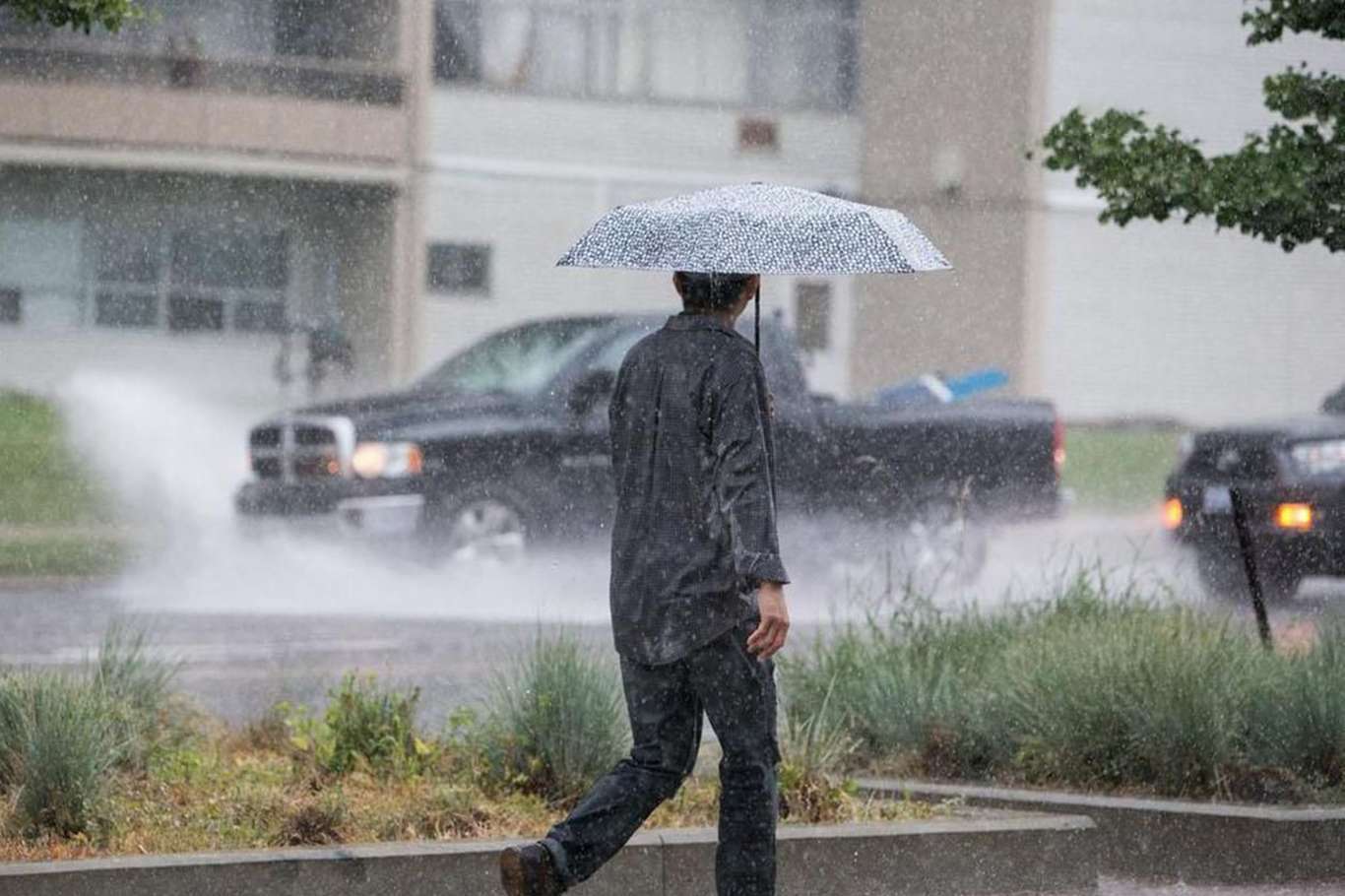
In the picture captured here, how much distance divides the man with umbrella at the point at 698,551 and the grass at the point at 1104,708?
226 centimetres

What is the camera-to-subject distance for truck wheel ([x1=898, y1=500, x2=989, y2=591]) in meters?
14.4

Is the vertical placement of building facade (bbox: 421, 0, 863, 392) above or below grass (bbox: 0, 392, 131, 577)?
above

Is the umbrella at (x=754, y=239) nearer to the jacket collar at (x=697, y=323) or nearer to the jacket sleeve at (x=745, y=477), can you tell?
the jacket collar at (x=697, y=323)

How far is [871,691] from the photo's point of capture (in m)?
8.97

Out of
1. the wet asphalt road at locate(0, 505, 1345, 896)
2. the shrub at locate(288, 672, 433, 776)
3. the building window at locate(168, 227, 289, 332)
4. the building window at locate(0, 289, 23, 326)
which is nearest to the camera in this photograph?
the shrub at locate(288, 672, 433, 776)

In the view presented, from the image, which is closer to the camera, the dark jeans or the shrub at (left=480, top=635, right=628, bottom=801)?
the dark jeans

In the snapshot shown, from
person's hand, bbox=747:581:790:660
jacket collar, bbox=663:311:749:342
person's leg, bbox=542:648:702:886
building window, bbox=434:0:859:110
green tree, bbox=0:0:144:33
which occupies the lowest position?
person's leg, bbox=542:648:702:886

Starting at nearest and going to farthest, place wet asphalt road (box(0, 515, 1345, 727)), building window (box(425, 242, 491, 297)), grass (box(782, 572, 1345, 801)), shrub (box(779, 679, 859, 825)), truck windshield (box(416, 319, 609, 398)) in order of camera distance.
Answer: shrub (box(779, 679, 859, 825)) → grass (box(782, 572, 1345, 801)) → wet asphalt road (box(0, 515, 1345, 727)) → truck windshield (box(416, 319, 609, 398)) → building window (box(425, 242, 491, 297))

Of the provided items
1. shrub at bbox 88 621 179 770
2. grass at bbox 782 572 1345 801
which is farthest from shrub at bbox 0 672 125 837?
grass at bbox 782 572 1345 801

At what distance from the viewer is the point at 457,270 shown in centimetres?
1523

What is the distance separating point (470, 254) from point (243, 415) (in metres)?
1.63

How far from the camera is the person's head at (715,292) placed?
255 inches

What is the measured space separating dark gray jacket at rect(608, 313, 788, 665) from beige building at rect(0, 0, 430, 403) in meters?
8.47

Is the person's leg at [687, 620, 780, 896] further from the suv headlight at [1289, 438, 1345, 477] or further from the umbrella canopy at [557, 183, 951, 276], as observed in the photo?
the suv headlight at [1289, 438, 1345, 477]
